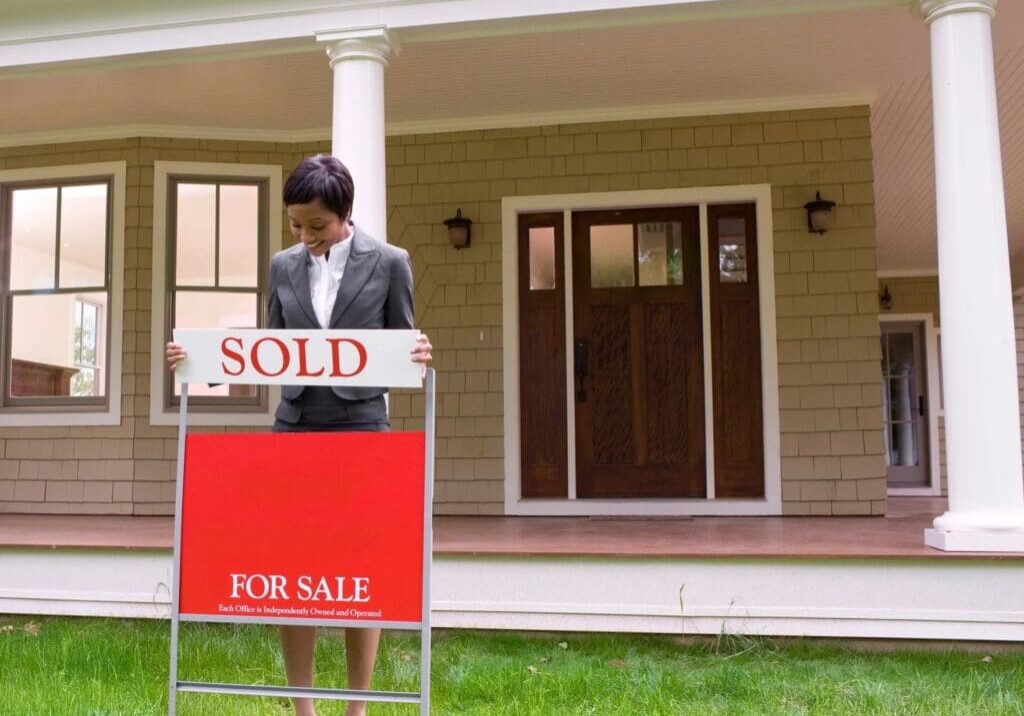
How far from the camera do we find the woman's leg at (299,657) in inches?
81.6

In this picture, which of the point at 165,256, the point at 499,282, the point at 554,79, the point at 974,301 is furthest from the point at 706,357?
the point at 165,256

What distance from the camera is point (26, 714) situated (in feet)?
8.52

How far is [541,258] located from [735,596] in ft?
9.63

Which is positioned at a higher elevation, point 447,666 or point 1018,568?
point 1018,568

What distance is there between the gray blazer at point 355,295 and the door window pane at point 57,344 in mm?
4409

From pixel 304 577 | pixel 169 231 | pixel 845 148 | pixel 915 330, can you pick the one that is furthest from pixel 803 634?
pixel 915 330

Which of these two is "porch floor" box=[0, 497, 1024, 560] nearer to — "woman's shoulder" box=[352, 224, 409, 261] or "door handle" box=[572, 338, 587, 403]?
"door handle" box=[572, 338, 587, 403]

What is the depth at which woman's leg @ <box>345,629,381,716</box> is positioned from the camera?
2078 millimetres

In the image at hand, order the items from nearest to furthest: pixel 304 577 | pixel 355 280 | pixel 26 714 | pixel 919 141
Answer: pixel 304 577, pixel 355 280, pixel 26 714, pixel 919 141

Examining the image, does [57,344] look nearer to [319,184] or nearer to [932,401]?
[319,184]

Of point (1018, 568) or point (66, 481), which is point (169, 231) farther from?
point (1018, 568)

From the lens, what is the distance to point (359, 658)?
2076 millimetres

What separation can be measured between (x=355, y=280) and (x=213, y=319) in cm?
419

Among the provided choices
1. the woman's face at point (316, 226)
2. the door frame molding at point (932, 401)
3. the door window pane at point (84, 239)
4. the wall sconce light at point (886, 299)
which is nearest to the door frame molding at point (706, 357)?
the door window pane at point (84, 239)
